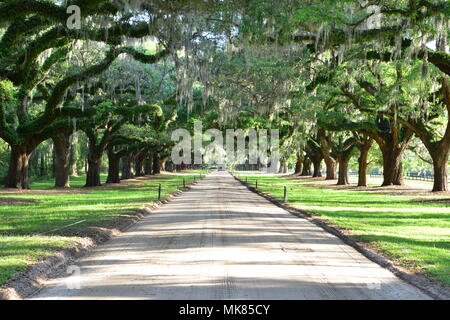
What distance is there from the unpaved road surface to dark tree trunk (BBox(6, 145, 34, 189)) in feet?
63.4

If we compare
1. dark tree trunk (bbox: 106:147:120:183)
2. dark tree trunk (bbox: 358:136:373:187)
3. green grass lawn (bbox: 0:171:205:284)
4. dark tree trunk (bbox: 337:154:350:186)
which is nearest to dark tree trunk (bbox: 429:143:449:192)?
dark tree trunk (bbox: 358:136:373:187)

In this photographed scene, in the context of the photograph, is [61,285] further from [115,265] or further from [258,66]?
[258,66]

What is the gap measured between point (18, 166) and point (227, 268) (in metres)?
26.0

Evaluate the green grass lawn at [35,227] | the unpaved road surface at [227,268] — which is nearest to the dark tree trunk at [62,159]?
the green grass lawn at [35,227]

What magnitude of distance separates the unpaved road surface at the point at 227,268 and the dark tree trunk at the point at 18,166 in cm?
1932

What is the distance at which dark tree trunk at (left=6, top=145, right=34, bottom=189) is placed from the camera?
1196 inches

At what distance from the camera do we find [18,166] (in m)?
31.0

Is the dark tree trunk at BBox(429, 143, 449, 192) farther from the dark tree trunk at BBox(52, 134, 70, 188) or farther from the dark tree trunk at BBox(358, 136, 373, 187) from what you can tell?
the dark tree trunk at BBox(52, 134, 70, 188)

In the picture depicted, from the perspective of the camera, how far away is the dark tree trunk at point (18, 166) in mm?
30375

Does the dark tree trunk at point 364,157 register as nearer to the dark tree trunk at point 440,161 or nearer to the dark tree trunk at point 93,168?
the dark tree trunk at point 440,161

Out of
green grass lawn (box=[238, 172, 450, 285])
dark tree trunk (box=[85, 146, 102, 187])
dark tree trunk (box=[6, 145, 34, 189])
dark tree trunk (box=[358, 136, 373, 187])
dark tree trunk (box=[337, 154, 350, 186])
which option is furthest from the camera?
dark tree trunk (box=[337, 154, 350, 186])

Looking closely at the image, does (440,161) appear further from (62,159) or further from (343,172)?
(62,159)

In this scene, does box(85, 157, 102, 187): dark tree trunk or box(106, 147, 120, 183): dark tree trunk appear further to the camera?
box(106, 147, 120, 183): dark tree trunk

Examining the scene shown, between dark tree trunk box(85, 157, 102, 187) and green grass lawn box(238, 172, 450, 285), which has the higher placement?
dark tree trunk box(85, 157, 102, 187)
